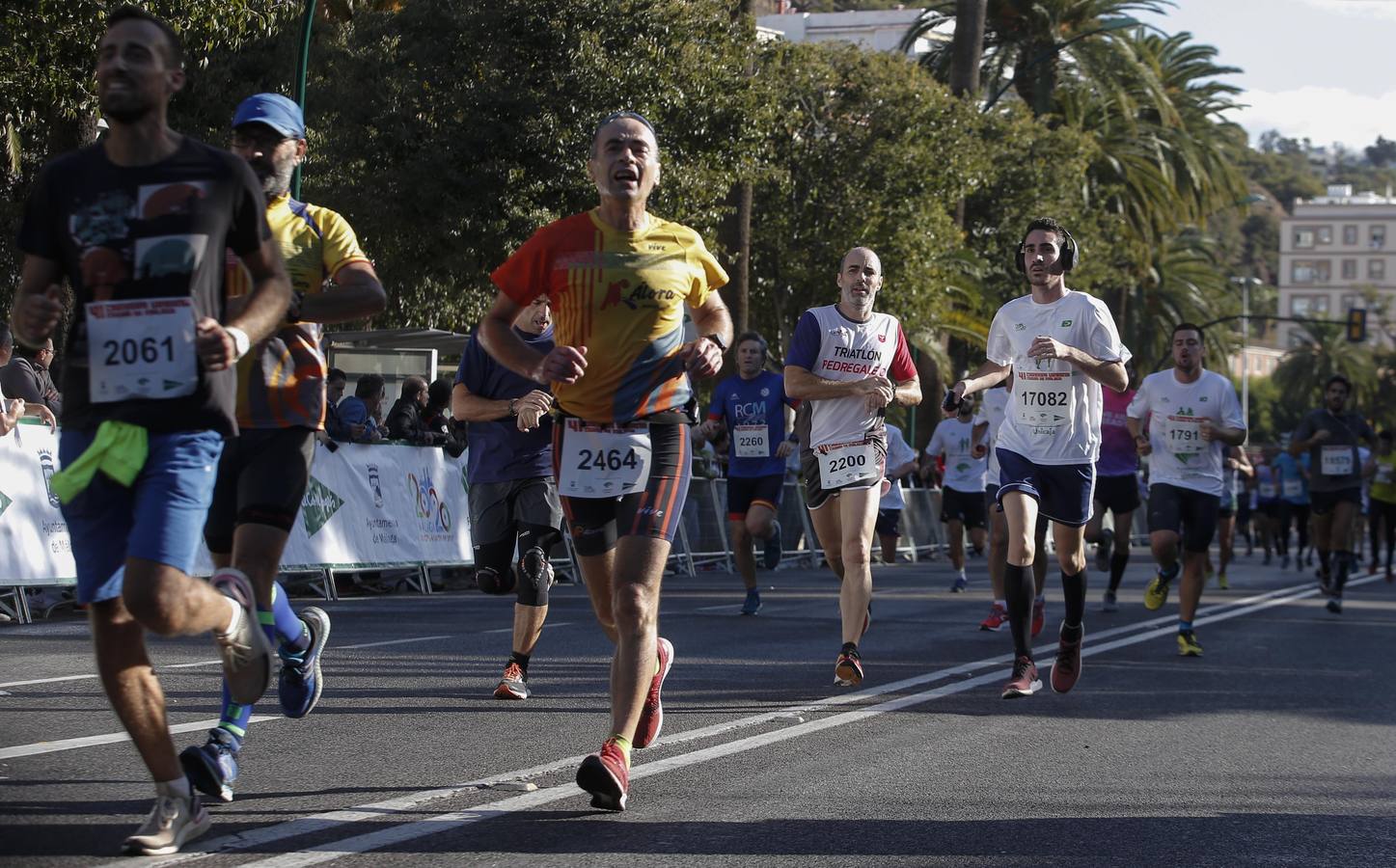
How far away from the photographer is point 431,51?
24.1m

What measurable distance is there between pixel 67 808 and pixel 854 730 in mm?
3323

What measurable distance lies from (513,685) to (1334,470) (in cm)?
1191

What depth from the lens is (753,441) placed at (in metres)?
13.8

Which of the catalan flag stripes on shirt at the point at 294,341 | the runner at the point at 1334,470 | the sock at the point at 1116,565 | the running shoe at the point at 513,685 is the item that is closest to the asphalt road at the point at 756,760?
the running shoe at the point at 513,685

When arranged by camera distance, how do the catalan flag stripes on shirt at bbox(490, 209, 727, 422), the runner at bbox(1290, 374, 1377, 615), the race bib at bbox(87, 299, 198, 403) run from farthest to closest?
the runner at bbox(1290, 374, 1377, 615) → the catalan flag stripes on shirt at bbox(490, 209, 727, 422) → the race bib at bbox(87, 299, 198, 403)

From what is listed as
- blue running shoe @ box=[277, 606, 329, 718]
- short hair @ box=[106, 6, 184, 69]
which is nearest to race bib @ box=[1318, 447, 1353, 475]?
blue running shoe @ box=[277, 606, 329, 718]

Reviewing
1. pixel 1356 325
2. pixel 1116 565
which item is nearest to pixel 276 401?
pixel 1116 565

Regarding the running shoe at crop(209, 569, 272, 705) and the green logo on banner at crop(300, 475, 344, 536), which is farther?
the green logo on banner at crop(300, 475, 344, 536)

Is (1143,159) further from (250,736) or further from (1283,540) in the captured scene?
(250,736)

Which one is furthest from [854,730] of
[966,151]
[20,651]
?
[966,151]

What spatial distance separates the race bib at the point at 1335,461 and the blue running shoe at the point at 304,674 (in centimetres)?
1405

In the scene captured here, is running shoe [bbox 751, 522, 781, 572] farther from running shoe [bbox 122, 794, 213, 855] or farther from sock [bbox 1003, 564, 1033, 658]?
running shoe [bbox 122, 794, 213, 855]

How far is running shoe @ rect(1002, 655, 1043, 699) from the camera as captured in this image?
8.80 metres

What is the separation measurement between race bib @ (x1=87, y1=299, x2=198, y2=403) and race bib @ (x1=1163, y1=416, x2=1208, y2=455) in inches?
362
